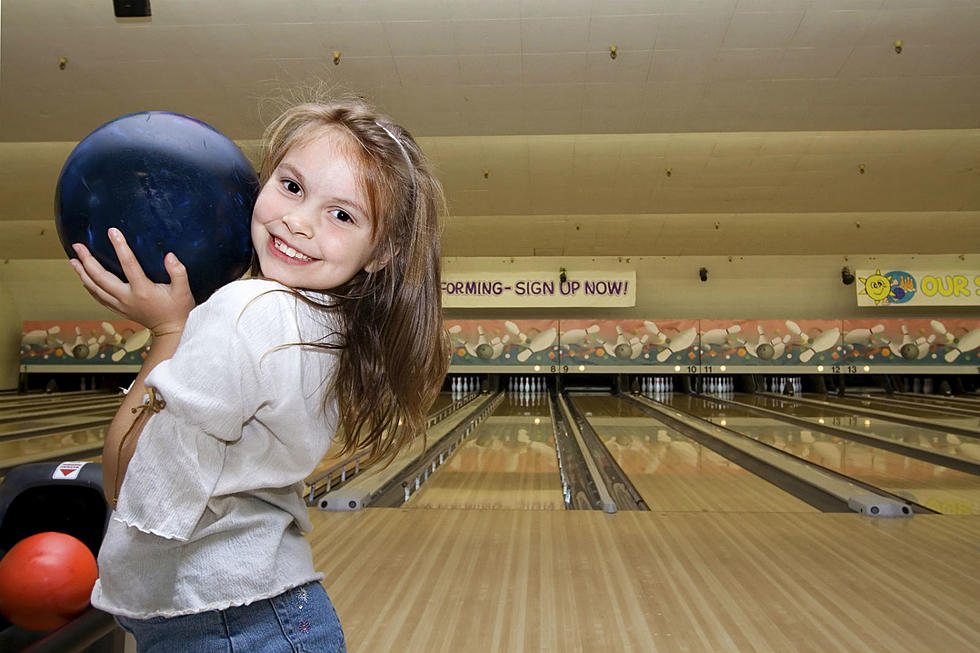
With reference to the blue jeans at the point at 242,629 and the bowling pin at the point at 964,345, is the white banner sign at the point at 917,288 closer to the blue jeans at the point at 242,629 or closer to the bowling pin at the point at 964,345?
the bowling pin at the point at 964,345

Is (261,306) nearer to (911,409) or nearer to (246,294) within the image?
(246,294)

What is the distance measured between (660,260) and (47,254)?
8.48 m

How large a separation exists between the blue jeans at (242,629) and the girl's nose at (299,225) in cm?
35

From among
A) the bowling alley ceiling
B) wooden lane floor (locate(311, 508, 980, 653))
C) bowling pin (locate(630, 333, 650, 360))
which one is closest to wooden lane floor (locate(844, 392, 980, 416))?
the bowling alley ceiling

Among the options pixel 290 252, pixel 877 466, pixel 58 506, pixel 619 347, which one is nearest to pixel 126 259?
pixel 290 252

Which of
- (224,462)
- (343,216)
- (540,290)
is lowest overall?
(224,462)

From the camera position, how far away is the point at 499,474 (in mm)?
3939

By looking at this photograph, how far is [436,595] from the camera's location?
81.9 inches

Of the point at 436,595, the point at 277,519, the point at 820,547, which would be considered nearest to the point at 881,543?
the point at 820,547

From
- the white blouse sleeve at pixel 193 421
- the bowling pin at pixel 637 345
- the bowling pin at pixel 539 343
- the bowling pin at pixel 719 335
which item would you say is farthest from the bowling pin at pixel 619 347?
the white blouse sleeve at pixel 193 421

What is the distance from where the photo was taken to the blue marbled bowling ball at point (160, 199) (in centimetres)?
78

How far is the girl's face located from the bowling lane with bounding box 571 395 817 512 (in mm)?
2621

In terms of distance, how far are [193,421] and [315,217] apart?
245 millimetres

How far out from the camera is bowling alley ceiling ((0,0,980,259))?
15.6 ft
